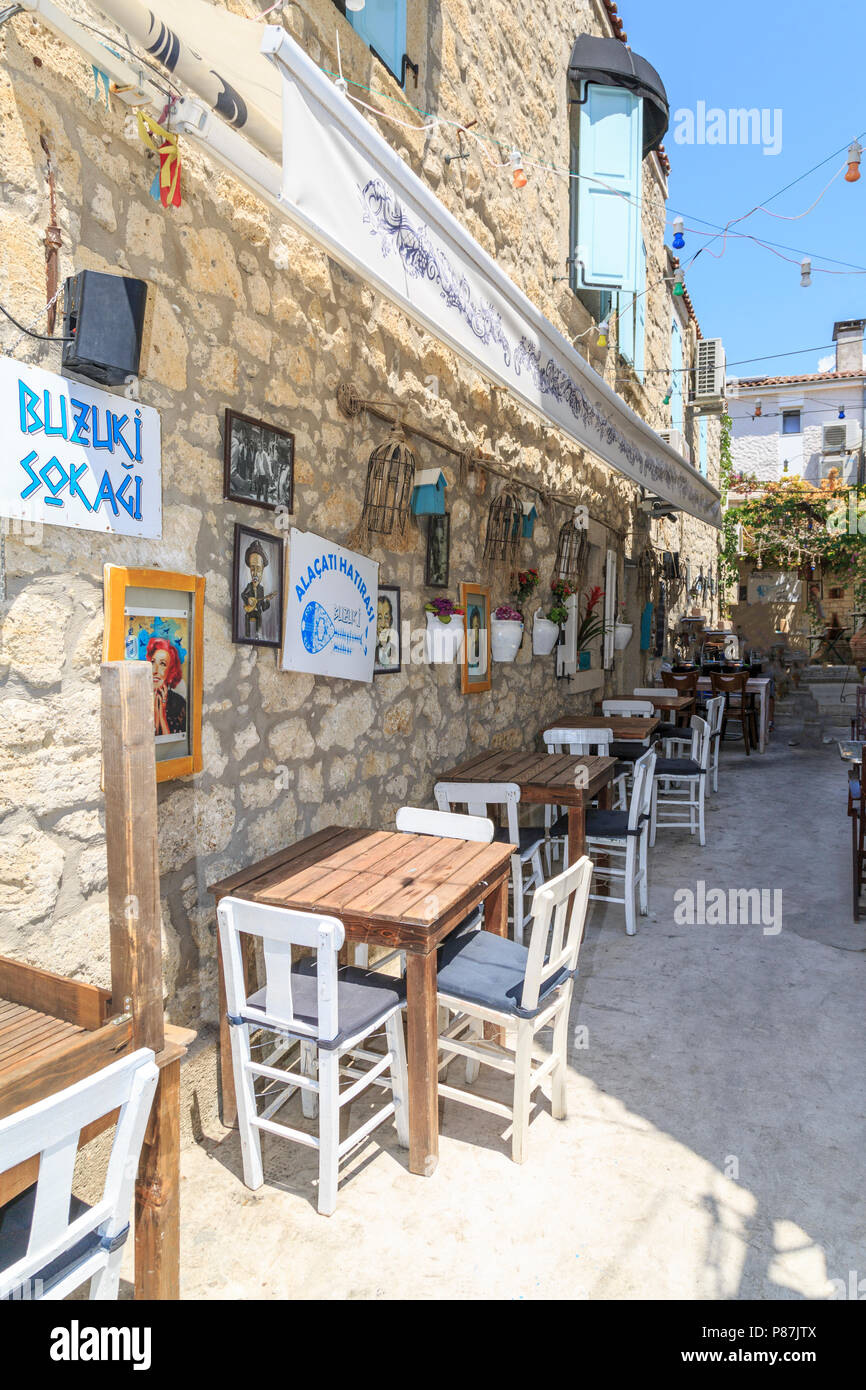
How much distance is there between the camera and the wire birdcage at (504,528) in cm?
464

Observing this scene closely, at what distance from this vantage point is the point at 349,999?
2.34 m

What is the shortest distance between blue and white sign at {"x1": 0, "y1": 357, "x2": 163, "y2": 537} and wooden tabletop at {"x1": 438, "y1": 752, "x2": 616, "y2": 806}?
2169 millimetres

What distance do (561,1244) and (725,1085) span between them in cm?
98

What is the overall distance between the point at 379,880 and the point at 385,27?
345 cm

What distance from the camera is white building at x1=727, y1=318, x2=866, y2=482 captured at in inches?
813

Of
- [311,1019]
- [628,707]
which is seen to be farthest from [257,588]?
[628,707]

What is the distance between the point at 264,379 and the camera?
273 cm

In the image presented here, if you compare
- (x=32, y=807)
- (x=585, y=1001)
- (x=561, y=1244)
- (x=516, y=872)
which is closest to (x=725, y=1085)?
(x=585, y=1001)

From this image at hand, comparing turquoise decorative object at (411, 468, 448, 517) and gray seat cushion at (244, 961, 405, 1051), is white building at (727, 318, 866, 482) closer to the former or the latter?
turquoise decorative object at (411, 468, 448, 517)

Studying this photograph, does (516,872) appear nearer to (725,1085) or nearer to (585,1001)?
(585,1001)

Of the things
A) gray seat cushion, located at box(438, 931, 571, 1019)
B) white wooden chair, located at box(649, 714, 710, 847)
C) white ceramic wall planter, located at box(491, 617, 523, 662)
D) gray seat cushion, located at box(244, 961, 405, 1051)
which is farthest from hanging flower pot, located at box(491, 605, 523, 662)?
gray seat cushion, located at box(244, 961, 405, 1051)

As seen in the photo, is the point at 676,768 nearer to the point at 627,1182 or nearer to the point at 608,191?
the point at 627,1182

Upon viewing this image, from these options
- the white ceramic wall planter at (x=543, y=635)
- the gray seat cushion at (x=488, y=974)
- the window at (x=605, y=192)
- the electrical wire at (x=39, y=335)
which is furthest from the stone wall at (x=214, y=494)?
the window at (x=605, y=192)

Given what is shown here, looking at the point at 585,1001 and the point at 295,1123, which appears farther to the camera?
the point at 585,1001
